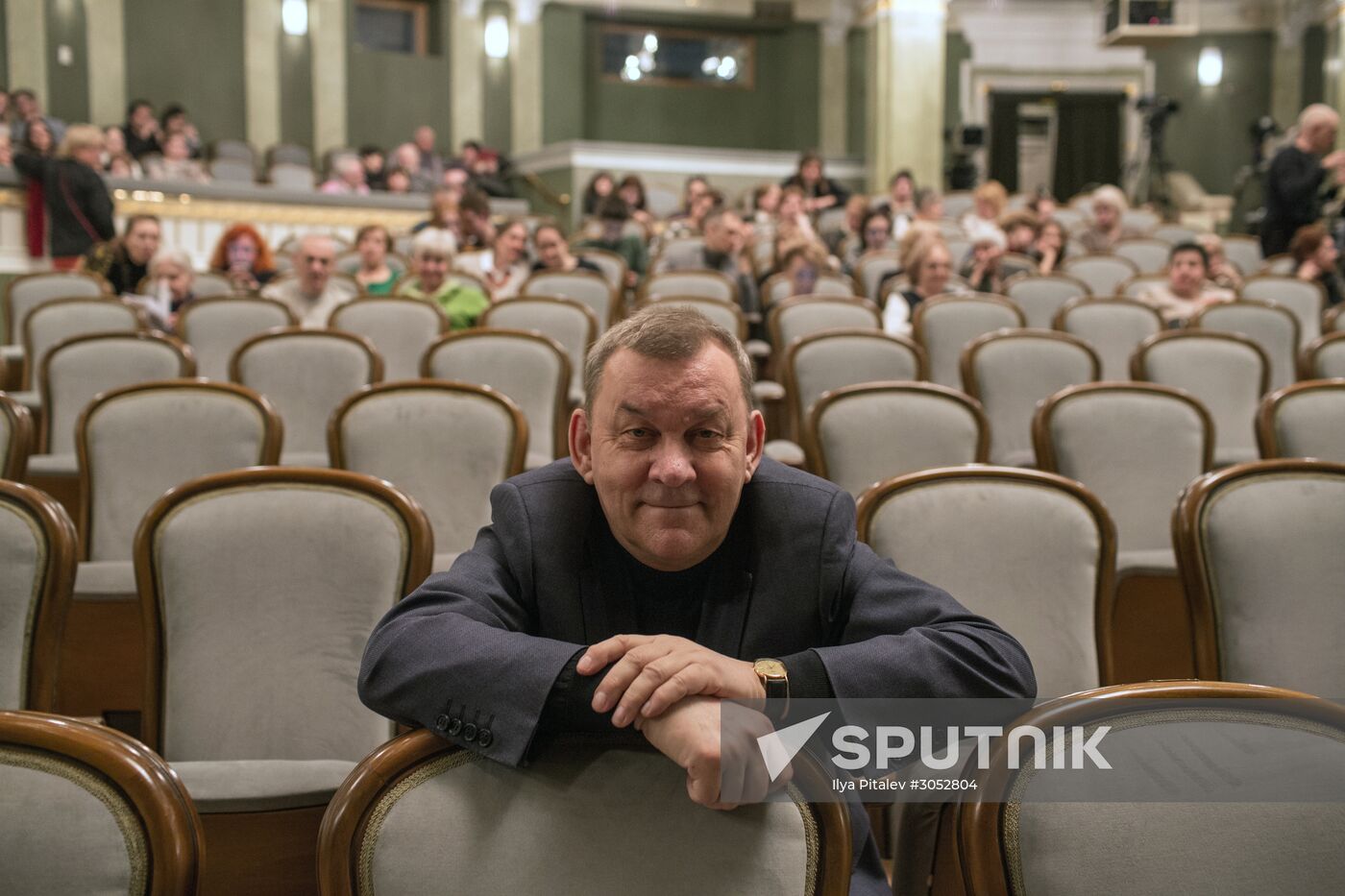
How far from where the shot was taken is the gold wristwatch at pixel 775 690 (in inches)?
41.9

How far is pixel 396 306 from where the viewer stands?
4230mm

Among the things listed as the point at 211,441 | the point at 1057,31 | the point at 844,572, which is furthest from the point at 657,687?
the point at 1057,31

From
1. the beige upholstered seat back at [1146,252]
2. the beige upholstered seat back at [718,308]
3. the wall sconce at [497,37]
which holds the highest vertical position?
the wall sconce at [497,37]

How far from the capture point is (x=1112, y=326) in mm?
4320

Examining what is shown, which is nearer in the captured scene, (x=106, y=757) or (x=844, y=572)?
(x=106, y=757)

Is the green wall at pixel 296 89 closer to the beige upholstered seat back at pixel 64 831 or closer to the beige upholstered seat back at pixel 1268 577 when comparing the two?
the beige upholstered seat back at pixel 1268 577

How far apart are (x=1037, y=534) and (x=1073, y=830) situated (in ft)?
3.06

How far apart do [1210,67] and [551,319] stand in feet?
35.5

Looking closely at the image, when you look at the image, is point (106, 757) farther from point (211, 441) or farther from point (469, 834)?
point (211, 441)

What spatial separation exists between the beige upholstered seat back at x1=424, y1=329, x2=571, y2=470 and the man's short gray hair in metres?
2.15

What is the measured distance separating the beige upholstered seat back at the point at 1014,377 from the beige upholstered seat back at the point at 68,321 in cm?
285

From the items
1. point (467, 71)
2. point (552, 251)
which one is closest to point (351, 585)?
point (552, 251)

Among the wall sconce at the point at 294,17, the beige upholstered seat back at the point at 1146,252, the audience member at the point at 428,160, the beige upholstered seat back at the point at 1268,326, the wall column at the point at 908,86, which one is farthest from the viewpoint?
the wall sconce at the point at 294,17

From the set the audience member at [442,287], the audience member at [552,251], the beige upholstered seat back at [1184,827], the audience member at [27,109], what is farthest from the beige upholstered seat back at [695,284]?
the audience member at [27,109]
